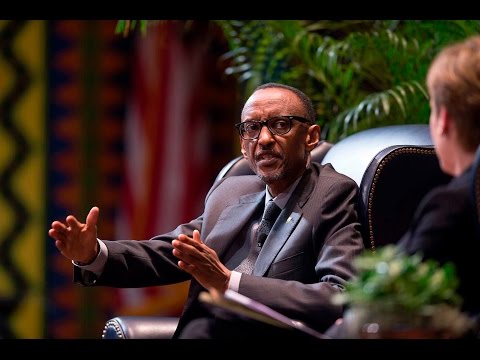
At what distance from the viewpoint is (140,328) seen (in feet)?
9.36

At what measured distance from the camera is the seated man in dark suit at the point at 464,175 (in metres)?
1.95

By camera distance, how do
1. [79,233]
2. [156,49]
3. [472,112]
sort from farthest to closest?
[156,49]
[79,233]
[472,112]

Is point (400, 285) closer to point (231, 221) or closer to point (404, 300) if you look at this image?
point (404, 300)

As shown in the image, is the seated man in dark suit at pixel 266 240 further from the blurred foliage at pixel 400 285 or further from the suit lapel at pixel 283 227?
the blurred foliage at pixel 400 285

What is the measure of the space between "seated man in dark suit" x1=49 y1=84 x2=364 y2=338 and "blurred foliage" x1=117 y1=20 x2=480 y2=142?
90 cm

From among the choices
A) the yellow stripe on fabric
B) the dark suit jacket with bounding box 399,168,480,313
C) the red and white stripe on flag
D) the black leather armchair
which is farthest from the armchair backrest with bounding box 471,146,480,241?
the yellow stripe on fabric

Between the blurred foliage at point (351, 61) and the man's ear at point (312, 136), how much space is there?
785 mm

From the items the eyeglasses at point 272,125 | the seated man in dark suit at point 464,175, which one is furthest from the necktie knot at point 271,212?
the seated man in dark suit at point 464,175

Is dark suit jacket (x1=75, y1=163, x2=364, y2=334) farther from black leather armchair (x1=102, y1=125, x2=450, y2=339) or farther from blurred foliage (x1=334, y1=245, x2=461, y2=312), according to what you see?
blurred foliage (x1=334, y1=245, x2=461, y2=312)

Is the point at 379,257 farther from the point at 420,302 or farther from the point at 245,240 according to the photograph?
the point at 245,240

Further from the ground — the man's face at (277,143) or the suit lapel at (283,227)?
the man's face at (277,143)
